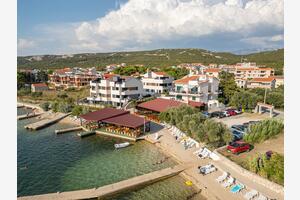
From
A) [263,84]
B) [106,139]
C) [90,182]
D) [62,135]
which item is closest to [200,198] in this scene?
[90,182]

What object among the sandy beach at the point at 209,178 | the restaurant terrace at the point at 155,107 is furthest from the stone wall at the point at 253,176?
the restaurant terrace at the point at 155,107

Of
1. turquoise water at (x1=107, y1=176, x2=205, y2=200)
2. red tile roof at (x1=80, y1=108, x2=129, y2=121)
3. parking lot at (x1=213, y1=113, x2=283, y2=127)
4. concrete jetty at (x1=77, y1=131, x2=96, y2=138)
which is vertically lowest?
turquoise water at (x1=107, y1=176, x2=205, y2=200)

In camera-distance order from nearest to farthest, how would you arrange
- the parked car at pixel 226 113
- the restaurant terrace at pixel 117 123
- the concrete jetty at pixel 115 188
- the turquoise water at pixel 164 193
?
the concrete jetty at pixel 115 188 → the turquoise water at pixel 164 193 → the restaurant terrace at pixel 117 123 → the parked car at pixel 226 113

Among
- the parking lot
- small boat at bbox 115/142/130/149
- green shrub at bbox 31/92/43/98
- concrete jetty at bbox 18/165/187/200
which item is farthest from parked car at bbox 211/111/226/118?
green shrub at bbox 31/92/43/98

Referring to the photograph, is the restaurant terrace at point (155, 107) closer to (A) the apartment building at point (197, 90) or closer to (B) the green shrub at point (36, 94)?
(A) the apartment building at point (197, 90)

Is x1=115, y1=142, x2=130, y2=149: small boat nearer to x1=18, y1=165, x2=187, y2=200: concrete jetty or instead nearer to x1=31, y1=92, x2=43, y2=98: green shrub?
x1=18, y1=165, x2=187, y2=200: concrete jetty

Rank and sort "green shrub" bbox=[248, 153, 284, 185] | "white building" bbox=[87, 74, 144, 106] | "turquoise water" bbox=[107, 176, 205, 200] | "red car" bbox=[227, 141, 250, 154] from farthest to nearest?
"white building" bbox=[87, 74, 144, 106] → "red car" bbox=[227, 141, 250, 154] → "green shrub" bbox=[248, 153, 284, 185] → "turquoise water" bbox=[107, 176, 205, 200]
